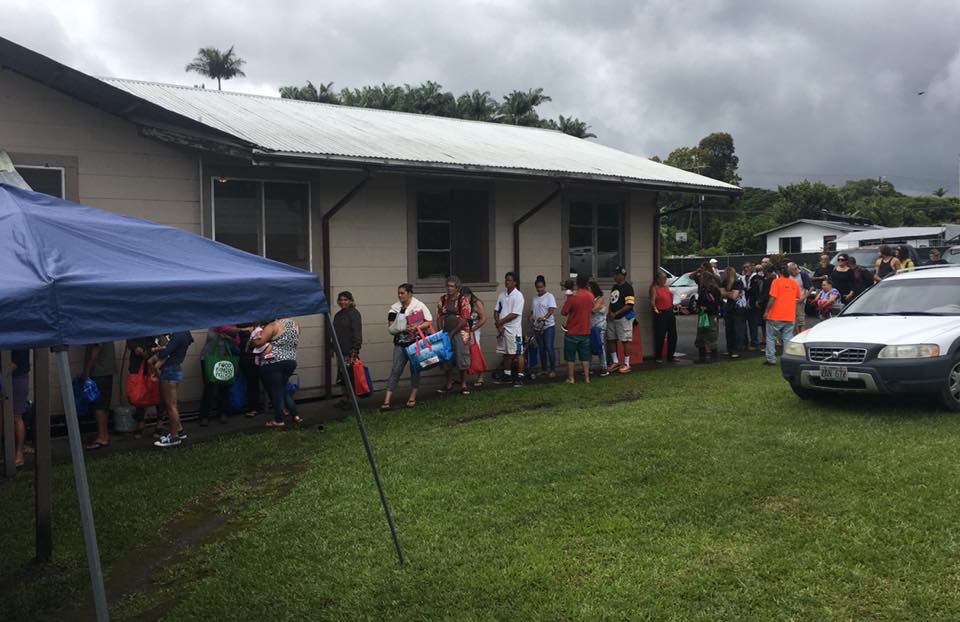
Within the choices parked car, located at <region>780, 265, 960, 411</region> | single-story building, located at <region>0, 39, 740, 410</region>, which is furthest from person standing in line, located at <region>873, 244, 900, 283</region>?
parked car, located at <region>780, 265, 960, 411</region>

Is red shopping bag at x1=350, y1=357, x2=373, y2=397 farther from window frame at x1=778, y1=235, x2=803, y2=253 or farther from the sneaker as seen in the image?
window frame at x1=778, y1=235, x2=803, y2=253

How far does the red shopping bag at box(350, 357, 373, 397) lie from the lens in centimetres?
1030

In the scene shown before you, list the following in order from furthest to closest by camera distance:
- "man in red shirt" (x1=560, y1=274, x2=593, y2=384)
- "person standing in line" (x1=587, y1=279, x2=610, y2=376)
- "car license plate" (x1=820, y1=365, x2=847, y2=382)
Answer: "person standing in line" (x1=587, y1=279, x2=610, y2=376) < "man in red shirt" (x1=560, y1=274, x2=593, y2=384) < "car license plate" (x1=820, y1=365, x2=847, y2=382)

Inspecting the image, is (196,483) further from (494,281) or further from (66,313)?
(494,281)

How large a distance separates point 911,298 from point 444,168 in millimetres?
6242

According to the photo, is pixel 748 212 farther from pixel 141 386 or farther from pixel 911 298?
pixel 141 386

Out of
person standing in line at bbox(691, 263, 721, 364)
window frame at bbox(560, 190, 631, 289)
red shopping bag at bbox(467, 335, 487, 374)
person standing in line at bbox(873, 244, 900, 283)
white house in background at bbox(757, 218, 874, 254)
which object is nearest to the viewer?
red shopping bag at bbox(467, 335, 487, 374)

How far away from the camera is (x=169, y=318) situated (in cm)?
392

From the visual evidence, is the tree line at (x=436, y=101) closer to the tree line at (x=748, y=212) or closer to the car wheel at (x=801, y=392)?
the tree line at (x=748, y=212)

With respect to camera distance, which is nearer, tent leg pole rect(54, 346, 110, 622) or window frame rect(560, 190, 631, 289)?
tent leg pole rect(54, 346, 110, 622)

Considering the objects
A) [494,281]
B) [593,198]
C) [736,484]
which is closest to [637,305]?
[593,198]

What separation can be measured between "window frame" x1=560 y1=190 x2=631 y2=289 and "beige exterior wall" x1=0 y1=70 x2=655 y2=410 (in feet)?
0.15

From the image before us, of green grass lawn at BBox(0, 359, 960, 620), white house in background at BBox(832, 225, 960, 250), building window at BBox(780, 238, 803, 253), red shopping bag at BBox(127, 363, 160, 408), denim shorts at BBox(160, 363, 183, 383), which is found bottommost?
green grass lawn at BBox(0, 359, 960, 620)

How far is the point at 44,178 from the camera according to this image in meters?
9.31
